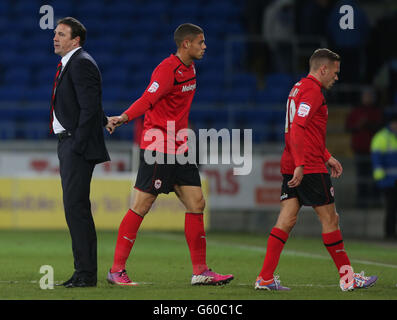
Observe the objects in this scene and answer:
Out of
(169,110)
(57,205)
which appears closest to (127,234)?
(169,110)

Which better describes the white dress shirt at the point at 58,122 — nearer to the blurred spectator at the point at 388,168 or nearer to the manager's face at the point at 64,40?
the manager's face at the point at 64,40

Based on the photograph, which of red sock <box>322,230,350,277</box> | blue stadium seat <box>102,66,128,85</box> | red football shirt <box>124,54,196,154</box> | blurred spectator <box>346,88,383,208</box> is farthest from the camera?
blue stadium seat <box>102,66,128,85</box>

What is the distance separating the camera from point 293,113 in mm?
7977

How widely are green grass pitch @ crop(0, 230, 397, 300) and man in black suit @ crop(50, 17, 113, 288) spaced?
321 mm

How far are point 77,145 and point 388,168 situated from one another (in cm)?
915

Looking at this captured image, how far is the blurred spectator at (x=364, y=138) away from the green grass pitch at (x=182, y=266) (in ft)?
9.30

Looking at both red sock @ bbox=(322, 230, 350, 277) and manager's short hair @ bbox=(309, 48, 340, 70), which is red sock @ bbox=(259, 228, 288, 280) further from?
manager's short hair @ bbox=(309, 48, 340, 70)

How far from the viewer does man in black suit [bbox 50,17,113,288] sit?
802cm

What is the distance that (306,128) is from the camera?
26.5 ft

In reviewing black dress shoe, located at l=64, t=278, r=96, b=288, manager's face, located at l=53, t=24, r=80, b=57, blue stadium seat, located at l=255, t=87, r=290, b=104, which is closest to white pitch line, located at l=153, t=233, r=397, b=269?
black dress shoe, located at l=64, t=278, r=96, b=288

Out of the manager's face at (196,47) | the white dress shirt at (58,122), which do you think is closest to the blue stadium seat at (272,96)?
the manager's face at (196,47)
